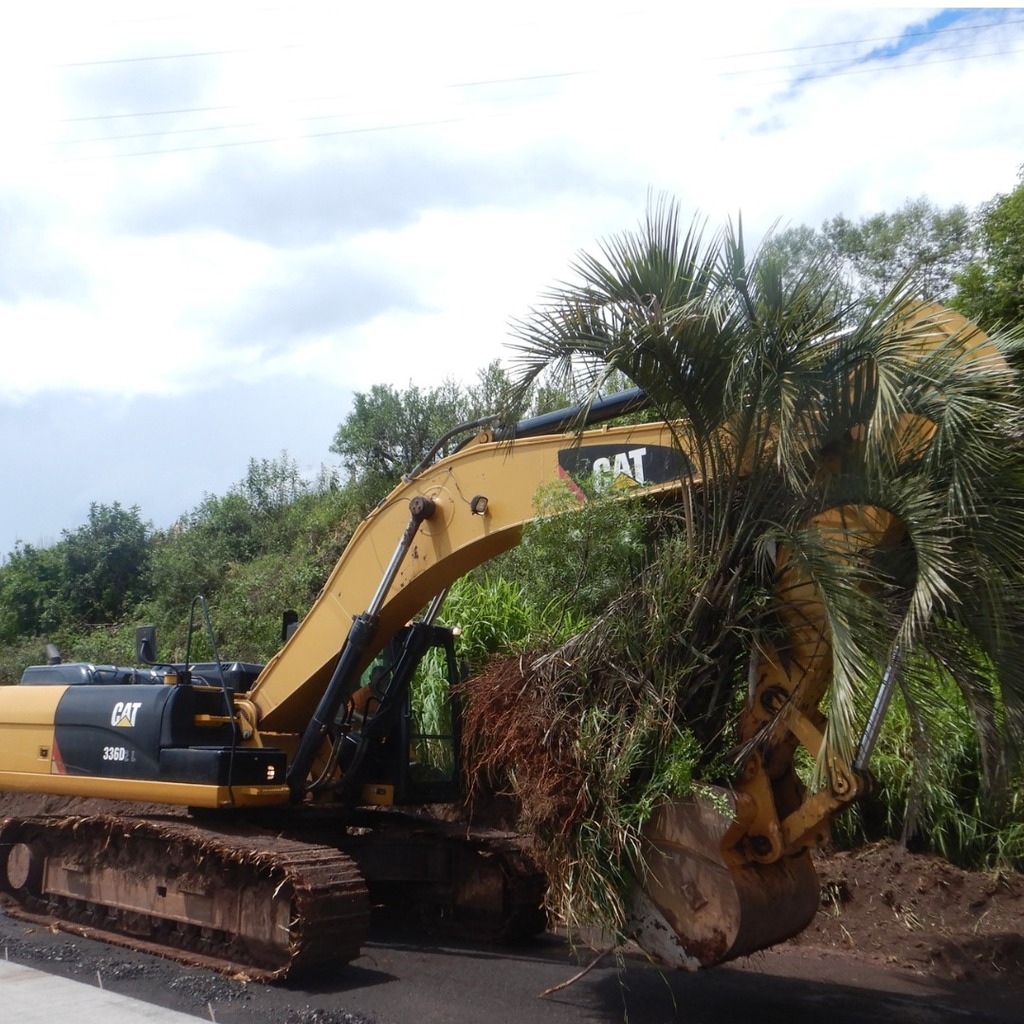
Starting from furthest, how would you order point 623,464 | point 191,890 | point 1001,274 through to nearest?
point 1001,274, point 191,890, point 623,464

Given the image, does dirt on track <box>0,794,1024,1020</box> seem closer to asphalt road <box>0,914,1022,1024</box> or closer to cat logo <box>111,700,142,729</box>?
asphalt road <box>0,914,1022,1024</box>

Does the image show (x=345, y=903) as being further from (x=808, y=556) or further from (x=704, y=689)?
(x=808, y=556)

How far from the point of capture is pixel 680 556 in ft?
19.1

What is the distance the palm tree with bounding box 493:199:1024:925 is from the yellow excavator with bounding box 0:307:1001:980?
0.41 feet

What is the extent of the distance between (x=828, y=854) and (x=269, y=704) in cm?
430

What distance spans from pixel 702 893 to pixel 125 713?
4.49m

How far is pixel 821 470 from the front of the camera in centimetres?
548

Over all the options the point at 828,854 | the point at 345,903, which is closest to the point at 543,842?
the point at 345,903

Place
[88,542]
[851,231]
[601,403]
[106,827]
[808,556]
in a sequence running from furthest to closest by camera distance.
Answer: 1. [851,231]
2. [88,542]
3. [106,827]
4. [601,403]
5. [808,556]

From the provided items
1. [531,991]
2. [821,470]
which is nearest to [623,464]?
[821,470]

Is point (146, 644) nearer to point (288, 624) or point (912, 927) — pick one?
point (288, 624)

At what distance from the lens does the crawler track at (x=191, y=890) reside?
6656 millimetres

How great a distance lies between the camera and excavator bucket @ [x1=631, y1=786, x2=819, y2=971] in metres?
5.36

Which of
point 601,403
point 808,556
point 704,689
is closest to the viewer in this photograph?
point 808,556
